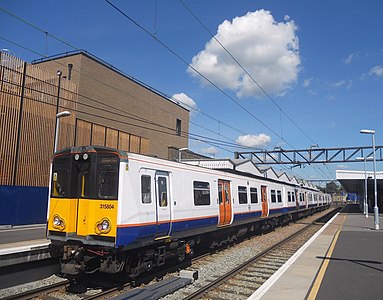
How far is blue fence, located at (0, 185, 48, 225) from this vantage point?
20.8 meters

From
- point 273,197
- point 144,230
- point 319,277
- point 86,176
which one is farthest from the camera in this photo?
point 273,197

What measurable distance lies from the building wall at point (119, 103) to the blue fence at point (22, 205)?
10035mm

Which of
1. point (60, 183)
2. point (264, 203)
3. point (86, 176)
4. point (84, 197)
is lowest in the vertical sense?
point (264, 203)

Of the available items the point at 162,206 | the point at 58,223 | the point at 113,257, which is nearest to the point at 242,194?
the point at 162,206

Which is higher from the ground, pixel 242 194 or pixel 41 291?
pixel 242 194

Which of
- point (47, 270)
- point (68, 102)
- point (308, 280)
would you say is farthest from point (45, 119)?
point (308, 280)

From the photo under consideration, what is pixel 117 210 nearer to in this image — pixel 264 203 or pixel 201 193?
pixel 201 193

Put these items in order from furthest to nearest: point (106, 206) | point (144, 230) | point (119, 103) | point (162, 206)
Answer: point (119, 103), point (162, 206), point (144, 230), point (106, 206)

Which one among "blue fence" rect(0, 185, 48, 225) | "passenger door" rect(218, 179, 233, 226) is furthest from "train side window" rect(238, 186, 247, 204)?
"blue fence" rect(0, 185, 48, 225)

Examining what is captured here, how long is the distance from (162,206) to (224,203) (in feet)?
14.9

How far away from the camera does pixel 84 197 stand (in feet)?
26.9

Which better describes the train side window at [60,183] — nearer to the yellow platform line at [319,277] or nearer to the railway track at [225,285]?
the railway track at [225,285]

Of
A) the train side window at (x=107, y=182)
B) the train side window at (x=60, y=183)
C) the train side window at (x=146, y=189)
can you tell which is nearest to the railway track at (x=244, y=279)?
the train side window at (x=146, y=189)

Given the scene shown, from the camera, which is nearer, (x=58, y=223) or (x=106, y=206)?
(x=106, y=206)
